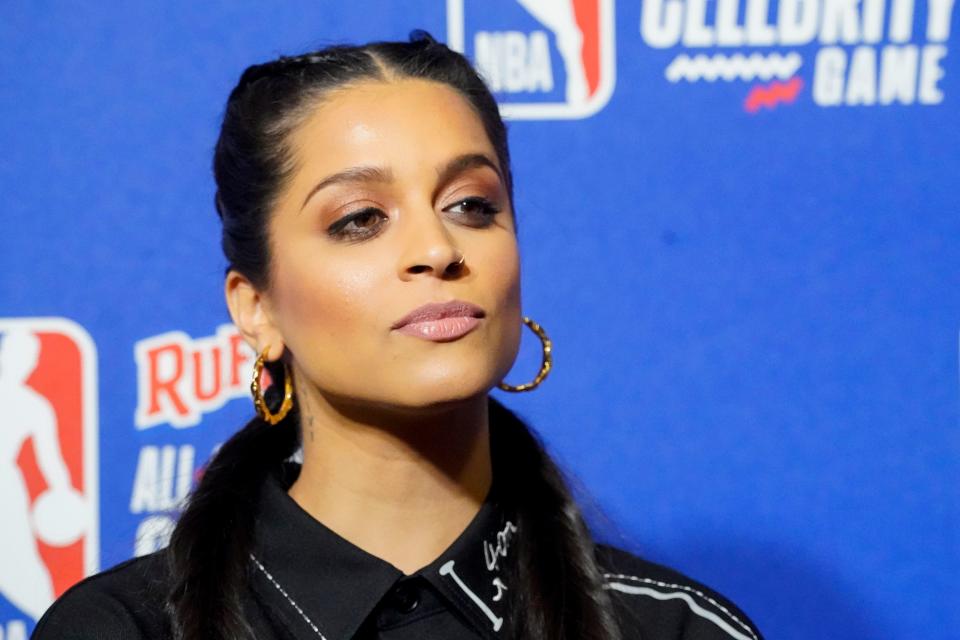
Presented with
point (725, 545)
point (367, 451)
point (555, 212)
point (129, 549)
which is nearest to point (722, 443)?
point (725, 545)

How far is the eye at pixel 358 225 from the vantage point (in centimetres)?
90

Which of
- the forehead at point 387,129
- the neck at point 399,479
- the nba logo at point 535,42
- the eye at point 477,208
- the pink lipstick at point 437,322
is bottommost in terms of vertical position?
the neck at point 399,479

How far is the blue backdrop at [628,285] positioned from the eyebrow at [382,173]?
385mm

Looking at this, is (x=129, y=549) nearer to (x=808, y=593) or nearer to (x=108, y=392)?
(x=108, y=392)

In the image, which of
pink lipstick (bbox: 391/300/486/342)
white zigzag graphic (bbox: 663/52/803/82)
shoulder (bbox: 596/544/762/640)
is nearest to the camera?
pink lipstick (bbox: 391/300/486/342)

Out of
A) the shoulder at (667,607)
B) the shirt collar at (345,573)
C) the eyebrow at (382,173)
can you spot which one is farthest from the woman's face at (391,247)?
the shoulder at (667,607)

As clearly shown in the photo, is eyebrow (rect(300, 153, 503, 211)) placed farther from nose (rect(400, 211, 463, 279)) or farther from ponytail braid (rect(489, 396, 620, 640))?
ponytail braid (rect(489, 396, 620, 640))

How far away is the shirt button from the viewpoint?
2.94 ft

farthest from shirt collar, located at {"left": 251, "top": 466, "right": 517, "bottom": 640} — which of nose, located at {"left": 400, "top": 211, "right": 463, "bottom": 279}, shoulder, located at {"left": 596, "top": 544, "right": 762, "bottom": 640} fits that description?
nose, located at {"left": 400, "top": 211, "right": 463, "bottom": 279}

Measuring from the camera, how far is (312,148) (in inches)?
36.9

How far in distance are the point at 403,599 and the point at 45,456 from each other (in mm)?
604

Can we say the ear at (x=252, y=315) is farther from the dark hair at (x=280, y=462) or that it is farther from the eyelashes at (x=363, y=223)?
the eyelashes at (x=363, y=223)

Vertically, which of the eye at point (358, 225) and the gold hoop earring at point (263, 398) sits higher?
the eye at point (358, 225)

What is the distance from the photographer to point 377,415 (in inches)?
36.2
